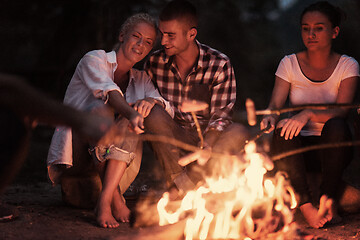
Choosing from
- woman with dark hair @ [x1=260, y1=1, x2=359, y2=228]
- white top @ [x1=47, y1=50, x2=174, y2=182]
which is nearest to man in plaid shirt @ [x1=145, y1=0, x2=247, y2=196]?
white top @ [x1=47, y1=50, x2=174, y2=182]

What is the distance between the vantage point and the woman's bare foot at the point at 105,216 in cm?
310

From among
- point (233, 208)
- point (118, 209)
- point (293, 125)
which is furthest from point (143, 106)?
point (293, 125)

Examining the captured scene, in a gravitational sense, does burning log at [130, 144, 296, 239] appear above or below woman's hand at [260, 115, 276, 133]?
below

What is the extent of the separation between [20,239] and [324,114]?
251cm

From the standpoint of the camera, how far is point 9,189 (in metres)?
4.40

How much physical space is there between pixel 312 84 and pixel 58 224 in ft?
8.03

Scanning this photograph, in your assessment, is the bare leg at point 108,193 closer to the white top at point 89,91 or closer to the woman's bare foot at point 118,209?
the woman's bare foot at point 118,209

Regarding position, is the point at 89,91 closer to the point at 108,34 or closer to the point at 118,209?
the point at 118,209

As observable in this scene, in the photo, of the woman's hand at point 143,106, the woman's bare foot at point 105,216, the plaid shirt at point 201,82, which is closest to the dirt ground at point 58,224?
the woman's bare foot at point 105,216

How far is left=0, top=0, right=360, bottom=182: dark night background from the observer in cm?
879

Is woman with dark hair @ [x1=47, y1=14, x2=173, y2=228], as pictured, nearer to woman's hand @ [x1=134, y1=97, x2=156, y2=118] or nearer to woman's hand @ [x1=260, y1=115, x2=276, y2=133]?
woman's hand @ [x1=134, y1=97, x2=156, y2=118]

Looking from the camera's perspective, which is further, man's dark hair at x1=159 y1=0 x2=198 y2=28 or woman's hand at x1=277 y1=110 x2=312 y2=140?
man's dark hair at x1=159 y1=0 x2=198 y2=28

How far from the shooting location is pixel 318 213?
3.27 metres

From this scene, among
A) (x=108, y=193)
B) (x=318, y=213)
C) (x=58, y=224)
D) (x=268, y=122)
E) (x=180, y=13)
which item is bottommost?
(x=58, y=224)
